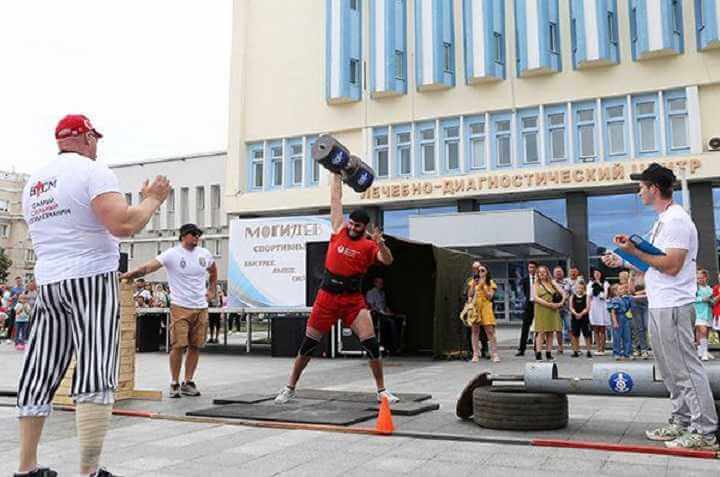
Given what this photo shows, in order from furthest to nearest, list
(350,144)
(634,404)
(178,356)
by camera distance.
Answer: (350,144) < (178,356) < (634,404)

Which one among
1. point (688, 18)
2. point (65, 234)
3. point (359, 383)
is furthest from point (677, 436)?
point (688, 18)

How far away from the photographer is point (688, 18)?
2464cm

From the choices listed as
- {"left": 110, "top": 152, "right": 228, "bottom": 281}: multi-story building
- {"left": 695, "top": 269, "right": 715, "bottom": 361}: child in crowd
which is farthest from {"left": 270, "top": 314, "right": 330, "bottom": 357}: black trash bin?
{"left": 110, "top": 152, "right": 228, "bottom": 281}: multi-story building

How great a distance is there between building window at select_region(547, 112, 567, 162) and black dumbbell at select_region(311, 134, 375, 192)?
21260 millimetres

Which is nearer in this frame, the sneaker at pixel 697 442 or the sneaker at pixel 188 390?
the sneaker at pixel 697 442

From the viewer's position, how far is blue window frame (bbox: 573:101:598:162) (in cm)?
2644

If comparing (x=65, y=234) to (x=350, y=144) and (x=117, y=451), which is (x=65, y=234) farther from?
(x=350, y=144)

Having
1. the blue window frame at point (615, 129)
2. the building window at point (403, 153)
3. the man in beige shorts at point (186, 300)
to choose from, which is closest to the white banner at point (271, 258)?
the man in beige shorts at point (186, 300)

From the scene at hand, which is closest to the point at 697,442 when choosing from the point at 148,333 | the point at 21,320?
the point at 148,333

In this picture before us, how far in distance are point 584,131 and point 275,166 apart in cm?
1439

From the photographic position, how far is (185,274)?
7.72 meters

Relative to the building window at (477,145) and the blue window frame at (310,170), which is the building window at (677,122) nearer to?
the building window at (477,145)

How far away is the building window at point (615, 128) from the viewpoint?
25953mm

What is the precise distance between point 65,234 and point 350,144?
1083 inches
